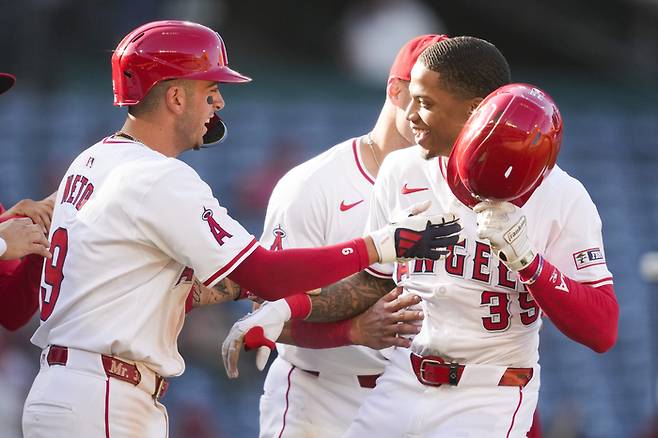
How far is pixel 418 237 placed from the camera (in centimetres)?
391

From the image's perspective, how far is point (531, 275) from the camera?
12.4 feet

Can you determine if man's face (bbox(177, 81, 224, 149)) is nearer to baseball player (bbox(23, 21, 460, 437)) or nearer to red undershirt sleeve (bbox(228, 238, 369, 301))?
baseball player (bbox(23, 21, 460, 437))

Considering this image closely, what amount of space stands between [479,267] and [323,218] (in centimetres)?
118

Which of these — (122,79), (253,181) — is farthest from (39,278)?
(253,181)

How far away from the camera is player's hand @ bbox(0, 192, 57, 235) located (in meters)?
4.53

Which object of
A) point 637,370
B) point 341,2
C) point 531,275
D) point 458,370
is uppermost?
point 531,275

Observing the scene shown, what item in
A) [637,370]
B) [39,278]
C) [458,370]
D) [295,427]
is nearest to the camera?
[458,370]

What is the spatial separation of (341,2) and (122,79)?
9.38m

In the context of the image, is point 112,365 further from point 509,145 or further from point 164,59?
point 509,145

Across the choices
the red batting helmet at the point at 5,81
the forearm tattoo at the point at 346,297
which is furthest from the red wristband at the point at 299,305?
the red batting helmet at the point at 5,81

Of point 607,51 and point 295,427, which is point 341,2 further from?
point 295,427

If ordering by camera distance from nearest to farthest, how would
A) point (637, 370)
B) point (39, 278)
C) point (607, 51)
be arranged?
point (39, 278) < point (637, 370) < point (607, 51)

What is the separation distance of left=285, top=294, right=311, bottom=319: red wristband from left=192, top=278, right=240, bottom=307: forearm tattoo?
9.3 inches

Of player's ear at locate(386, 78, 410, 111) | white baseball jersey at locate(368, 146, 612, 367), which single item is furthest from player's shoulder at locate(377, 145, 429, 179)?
player's ear at locate(386, 78, 410, 111)
